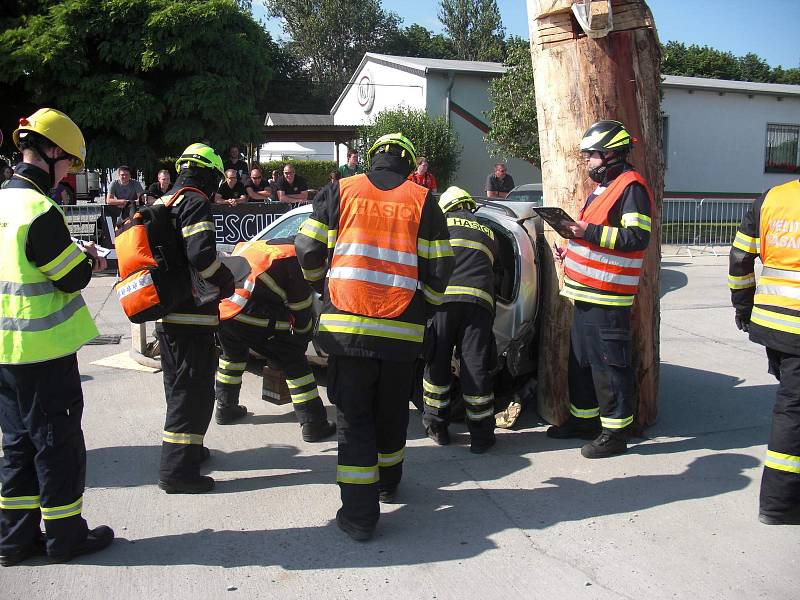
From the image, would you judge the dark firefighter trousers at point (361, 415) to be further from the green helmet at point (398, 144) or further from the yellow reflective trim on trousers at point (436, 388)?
the yellow reflective trim on trousers at point (436, 388)

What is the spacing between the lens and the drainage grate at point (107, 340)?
816 centimetres

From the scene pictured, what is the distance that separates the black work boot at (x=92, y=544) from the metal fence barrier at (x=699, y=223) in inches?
596

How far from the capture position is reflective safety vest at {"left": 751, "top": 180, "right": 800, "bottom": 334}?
3908 mm

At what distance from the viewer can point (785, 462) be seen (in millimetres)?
3932

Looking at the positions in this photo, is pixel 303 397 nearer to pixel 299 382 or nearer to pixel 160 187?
pixel 299 382

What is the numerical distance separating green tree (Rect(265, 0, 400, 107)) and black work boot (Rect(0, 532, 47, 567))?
57463mm

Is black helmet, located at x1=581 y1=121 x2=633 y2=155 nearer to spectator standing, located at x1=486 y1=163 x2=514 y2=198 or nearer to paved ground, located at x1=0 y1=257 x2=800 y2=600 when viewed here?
paved ground, located at x1=0 y1=257 x2=800 y2=600

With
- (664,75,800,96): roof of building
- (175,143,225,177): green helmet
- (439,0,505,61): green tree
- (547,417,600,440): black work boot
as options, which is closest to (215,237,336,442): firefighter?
(175,143,225,177): green helmet

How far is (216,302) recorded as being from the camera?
434 centimetres

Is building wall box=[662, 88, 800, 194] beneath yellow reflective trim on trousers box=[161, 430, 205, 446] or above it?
above

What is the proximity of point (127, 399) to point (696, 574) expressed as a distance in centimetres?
452

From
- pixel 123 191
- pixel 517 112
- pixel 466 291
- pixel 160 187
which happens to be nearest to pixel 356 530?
pixel 466 291

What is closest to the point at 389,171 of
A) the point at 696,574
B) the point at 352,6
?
the point at 696,574

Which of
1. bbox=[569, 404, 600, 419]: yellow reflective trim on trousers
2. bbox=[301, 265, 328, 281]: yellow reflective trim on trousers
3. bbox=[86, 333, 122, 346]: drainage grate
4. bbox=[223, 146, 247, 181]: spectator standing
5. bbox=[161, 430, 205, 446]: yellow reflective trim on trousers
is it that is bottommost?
bbox=[86, 333, 122, 346]: drainage grate
